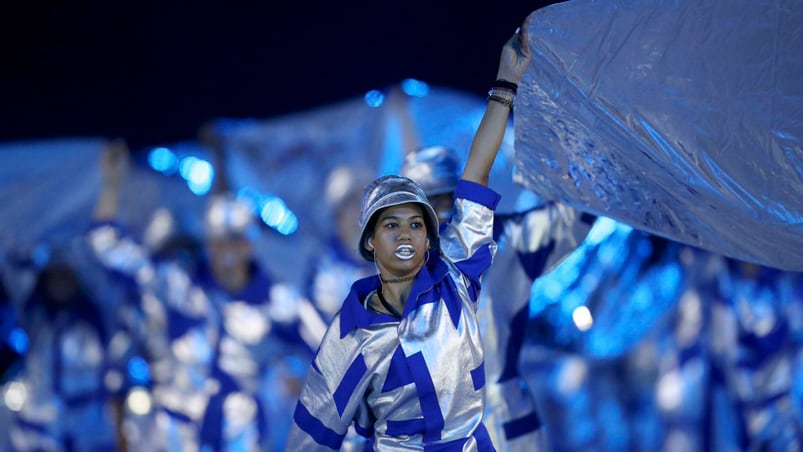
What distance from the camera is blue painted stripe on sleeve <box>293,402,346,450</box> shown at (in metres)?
2.02

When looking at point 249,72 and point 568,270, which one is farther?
point 249,72

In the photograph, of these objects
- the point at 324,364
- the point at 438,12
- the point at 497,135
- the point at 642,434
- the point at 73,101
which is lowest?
the point at 642,434

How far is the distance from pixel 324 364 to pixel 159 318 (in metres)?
2.79

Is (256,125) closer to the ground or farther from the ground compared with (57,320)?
farther from the ground

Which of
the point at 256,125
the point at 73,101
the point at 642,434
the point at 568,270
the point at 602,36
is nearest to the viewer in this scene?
the point at 602,36

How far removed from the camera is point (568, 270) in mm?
3768

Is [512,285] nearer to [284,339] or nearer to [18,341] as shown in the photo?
[284,339]

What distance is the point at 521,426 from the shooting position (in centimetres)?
259

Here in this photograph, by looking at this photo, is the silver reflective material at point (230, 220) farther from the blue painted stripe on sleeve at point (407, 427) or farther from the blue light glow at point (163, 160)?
the blue painted stripe on sleeve at point (407, 427)

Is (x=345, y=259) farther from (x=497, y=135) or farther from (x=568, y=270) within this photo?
(x=497, y=135)

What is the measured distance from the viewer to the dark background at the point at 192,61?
448 centimetres

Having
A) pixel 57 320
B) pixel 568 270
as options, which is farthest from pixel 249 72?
pixel 568 270

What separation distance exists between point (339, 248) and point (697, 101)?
8.14 feet

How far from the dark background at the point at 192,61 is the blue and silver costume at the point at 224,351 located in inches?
30.7
